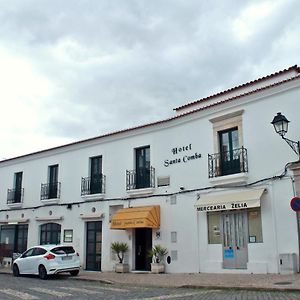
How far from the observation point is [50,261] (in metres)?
17.0

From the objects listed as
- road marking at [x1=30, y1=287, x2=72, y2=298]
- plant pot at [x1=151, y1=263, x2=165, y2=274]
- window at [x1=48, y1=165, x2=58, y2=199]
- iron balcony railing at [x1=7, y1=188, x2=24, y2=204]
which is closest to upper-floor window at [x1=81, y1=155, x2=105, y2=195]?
window at [x1=48, y1=165, x2=58, y2=199]

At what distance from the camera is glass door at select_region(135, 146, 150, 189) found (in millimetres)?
19562

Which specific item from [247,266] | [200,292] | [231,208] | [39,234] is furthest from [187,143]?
[39,234]

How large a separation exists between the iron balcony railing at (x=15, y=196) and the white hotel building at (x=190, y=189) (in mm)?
1429

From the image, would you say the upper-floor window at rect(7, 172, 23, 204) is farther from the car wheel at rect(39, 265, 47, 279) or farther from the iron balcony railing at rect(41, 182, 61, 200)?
the car wheel at rect(39, 265, 47, 279)

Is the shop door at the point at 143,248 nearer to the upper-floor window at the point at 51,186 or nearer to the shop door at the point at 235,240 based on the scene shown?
the shop door at the point at 235,240

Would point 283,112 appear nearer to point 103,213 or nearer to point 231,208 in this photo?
point 231,208

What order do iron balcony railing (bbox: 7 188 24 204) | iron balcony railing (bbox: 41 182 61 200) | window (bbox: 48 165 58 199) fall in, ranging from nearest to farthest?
iron balcony railing (bbox: 41 182 61 200) < window (bbox: 48 165 58 199) < iron balcony railing (bbox: 7 188 24 204)

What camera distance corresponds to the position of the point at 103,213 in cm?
2070

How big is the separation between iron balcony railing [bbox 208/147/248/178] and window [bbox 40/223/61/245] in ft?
32.8

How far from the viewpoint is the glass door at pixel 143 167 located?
19562 mm

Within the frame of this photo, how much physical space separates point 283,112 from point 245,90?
114 inches

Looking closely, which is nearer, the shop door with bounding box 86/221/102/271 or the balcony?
the balcony

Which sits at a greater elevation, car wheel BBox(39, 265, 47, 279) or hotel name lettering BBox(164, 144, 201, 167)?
hotel name lettering BBox(164, 144, 201, 167)
